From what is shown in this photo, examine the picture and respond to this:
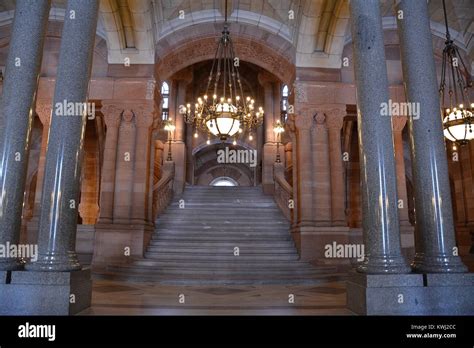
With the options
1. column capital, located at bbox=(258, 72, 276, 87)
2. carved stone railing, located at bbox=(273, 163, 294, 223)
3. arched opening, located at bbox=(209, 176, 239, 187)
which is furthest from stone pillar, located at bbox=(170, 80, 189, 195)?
arched opening, located at bbox=(209, 176, 239, 187)

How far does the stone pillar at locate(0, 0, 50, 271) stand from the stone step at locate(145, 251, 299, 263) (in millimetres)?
5158

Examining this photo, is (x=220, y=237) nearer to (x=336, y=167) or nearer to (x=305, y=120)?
(x=336, y=167)

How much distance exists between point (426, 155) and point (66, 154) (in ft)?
15.5

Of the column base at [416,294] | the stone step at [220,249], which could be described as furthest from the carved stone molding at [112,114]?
the column base at [416,294]

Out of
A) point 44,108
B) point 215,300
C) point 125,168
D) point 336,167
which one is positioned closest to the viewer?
point 215,300

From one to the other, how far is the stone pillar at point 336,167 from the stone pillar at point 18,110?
7.60 m

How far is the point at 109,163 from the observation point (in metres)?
10.8

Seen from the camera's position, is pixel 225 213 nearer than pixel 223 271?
Result: No

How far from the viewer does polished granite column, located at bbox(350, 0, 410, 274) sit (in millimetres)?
4961

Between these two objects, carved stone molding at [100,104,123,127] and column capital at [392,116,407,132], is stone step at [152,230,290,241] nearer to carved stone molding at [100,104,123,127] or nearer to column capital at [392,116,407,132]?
carved stone molding at [100,104,123,127]

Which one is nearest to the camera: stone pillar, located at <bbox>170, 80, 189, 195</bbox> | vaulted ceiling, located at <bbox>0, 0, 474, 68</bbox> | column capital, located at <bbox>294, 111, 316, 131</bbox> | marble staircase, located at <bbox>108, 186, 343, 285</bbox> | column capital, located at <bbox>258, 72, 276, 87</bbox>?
marble staircase, located at <bbox>108, 186, 343, 285</bbox>

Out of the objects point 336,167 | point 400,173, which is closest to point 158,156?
point 336,167

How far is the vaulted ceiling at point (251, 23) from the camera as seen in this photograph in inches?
409

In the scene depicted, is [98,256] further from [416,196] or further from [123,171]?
[416,196]
